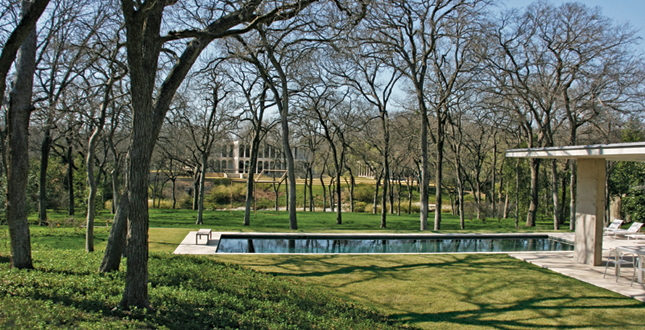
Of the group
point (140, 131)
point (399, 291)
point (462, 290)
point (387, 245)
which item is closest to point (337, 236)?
point (387, 245)

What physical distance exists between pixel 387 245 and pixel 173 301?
9.54 meters

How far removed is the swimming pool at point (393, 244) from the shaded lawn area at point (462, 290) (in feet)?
8.16

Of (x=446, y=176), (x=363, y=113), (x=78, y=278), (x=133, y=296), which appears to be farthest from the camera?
(x=446, y=176)

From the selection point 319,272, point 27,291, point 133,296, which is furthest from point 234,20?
point 319,272

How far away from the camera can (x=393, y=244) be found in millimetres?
13734

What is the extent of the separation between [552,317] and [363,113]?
19917mm

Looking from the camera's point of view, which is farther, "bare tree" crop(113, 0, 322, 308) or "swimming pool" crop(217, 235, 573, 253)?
"swimming pool" crop(217, 235, 573, 253)

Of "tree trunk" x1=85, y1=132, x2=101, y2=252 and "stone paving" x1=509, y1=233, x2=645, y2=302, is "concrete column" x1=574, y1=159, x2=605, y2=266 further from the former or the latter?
"tree trunk" x1=85, y1=132, x2=101, y2=252

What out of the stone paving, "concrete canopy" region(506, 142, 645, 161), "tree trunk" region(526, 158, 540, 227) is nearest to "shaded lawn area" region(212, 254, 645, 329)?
the stone paving

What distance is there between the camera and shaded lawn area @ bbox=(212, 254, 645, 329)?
613cm

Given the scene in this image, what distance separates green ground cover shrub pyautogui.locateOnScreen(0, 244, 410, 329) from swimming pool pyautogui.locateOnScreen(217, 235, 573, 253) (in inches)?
195

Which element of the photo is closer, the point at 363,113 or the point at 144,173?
the point at 144,173

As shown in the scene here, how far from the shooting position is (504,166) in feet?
99.9

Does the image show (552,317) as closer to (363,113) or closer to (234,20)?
(234,20)
